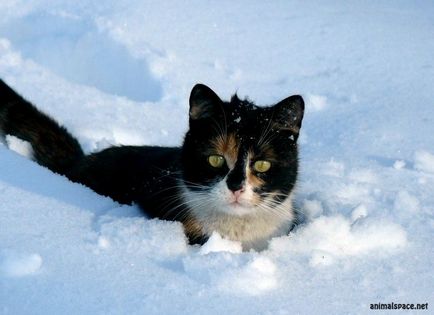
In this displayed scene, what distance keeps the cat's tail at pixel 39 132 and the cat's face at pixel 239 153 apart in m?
0.99

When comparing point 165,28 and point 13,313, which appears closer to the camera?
point 13,313

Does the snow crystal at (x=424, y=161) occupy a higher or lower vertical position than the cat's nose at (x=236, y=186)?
lower

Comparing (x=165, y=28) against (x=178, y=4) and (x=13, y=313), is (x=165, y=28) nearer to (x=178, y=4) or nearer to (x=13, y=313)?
(x=178, y=4)

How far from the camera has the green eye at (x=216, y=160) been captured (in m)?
2.49

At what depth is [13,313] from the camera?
177 cm

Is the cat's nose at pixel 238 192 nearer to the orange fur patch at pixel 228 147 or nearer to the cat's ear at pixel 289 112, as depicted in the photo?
the orange fur patch at pixel 228 147

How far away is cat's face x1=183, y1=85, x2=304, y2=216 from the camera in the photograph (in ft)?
7.97

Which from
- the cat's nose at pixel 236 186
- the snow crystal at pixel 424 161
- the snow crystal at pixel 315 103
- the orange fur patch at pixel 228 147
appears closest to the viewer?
the cat's nose at pixel 236 186

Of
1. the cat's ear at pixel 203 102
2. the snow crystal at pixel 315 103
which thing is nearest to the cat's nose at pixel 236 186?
the cat's ear at pixel 203 102

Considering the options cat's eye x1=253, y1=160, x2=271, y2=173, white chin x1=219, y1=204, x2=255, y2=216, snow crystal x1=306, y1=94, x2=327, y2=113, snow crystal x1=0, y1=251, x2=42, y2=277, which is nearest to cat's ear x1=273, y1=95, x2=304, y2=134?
cat's eye x1=253, y1=160, x2=271, y2=173

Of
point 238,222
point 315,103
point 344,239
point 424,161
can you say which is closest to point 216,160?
point 238,222

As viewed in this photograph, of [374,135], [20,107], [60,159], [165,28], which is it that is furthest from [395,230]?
[165,28]

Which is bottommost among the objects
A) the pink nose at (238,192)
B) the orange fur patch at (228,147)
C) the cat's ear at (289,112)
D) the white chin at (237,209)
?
the white chin at (237,209)

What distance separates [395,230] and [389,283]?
41cm
